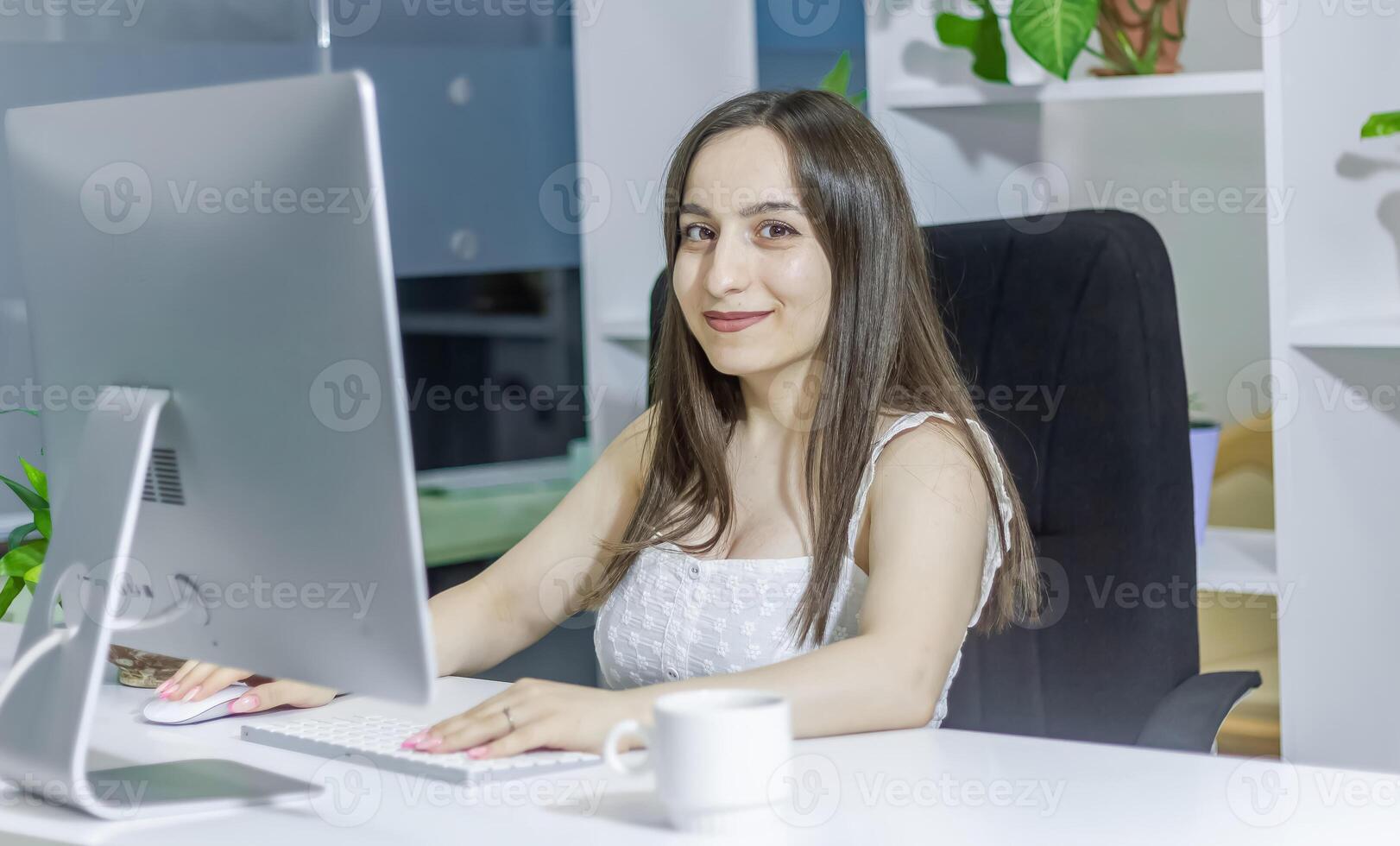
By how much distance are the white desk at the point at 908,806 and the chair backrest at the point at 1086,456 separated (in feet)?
1.77

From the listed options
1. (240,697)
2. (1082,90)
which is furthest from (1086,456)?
(240,697)

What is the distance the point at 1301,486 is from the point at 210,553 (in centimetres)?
140

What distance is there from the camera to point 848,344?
1529 mm

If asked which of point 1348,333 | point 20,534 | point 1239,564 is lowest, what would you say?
point 1239,564

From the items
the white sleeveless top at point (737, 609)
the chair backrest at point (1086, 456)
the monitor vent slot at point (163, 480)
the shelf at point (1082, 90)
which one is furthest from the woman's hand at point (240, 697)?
the shelf at point (1082, 90)

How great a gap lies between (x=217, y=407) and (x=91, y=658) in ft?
0.63

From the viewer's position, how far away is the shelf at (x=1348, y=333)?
1801mm

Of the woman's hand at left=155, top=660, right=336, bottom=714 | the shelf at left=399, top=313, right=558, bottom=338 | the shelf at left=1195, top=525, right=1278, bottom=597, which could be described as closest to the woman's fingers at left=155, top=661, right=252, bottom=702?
the woman's hand at left=155, top=660, right=336, bottom=714

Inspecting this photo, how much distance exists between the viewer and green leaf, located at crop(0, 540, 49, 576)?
4.63 feet

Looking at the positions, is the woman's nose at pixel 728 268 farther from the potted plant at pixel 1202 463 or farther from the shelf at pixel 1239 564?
the potted plant at pixel 1202 463

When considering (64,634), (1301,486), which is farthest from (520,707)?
(1301,486)

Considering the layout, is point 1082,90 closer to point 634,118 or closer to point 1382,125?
point 1382,125

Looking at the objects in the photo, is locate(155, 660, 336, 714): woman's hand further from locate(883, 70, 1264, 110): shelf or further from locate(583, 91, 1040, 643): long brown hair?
locate(883, 70, 1264, 110): shelf

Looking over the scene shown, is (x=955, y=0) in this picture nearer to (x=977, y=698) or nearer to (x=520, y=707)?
(x=977, y=698)
